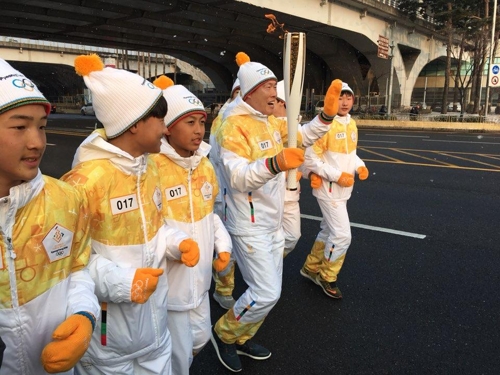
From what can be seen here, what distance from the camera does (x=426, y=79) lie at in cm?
4594

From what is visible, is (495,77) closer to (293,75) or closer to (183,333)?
(293,75)

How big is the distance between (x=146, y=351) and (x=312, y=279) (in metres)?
2.46

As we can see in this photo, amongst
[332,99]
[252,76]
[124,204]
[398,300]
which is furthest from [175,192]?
[398,300]

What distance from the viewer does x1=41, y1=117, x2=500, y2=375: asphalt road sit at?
114 inches

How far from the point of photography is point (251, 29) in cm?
2822

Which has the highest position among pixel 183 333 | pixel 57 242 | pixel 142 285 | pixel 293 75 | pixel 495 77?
pixel 495 77

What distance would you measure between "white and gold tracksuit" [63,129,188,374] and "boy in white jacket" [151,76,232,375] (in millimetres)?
264

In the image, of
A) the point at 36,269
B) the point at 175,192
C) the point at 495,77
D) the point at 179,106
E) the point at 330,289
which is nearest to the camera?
the point at 36,269

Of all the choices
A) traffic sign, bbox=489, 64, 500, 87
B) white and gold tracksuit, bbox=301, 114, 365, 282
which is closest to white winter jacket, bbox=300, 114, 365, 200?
white and gold tracksuit, bbox=301, 114, 365, 282

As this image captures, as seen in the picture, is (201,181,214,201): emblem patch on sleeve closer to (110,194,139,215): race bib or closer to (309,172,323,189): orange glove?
(110,194,139,215): race bib

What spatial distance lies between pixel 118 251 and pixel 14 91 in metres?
0.80

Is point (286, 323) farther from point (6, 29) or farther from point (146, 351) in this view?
point (6, 29)

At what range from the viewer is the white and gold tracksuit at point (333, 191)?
382cm

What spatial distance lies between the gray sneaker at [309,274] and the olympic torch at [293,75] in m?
1.68
